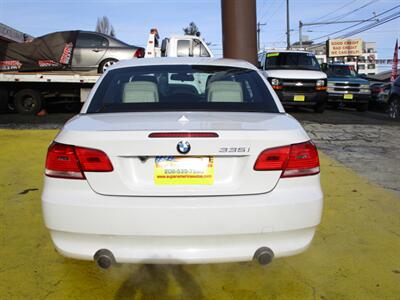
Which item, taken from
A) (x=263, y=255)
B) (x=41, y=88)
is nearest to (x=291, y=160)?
(x=263, y=255)

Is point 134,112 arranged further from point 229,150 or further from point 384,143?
point 384,143

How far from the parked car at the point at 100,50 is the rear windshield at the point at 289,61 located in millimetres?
4400

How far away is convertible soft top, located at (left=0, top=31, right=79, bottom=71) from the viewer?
12.9m

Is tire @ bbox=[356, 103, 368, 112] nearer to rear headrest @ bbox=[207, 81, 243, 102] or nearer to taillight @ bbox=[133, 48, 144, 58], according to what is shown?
taillight @ bbox=[133, 48, 144, 58]

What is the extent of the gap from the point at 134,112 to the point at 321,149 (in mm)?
5677

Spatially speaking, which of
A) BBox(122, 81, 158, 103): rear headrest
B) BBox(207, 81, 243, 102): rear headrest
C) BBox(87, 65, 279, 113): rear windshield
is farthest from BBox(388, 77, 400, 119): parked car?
BBox(122, 81, 158, 103): rear headrest

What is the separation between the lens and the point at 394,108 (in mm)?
13930

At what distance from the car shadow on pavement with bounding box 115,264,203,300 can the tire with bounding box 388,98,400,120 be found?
12045 mm

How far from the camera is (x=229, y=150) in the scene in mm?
2674

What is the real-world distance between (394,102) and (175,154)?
1285 cm

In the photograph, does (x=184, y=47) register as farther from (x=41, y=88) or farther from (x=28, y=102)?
(x=28, y=102)

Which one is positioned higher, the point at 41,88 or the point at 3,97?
the point at 41,88

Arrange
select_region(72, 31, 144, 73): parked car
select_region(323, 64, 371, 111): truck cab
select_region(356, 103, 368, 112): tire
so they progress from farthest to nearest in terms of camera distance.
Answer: select_region(356, 103, 368, 112): tire
select_region(323, 64, 371, 111): truck cab
select_region(72, 31, 144, 73): parked car

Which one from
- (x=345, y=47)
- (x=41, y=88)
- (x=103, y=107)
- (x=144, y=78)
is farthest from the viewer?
(x=345, y=47)
